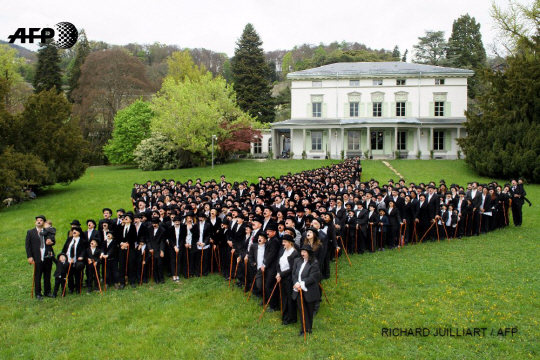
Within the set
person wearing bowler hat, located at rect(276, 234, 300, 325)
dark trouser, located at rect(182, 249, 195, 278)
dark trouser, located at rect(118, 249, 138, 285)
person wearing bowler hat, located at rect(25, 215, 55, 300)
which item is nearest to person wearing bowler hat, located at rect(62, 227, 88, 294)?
person wearing bowler hat, located at rect(25, 215, 55, 300)

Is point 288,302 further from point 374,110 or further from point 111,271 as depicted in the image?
point 374,110

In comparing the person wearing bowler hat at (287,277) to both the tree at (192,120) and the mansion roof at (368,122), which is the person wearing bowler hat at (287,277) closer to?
the tree at (192,120)

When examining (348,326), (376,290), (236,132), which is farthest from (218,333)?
(236,132)

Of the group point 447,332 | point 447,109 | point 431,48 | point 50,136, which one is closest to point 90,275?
point 447,332

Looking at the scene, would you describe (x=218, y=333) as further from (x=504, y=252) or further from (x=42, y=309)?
(x=504, y=252)

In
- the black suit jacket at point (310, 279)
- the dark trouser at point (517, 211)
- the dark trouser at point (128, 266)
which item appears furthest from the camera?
the dark trouser at point (517, 211)

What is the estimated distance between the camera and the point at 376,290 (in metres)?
8.55

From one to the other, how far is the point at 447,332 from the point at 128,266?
7.14m

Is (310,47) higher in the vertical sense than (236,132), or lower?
higher

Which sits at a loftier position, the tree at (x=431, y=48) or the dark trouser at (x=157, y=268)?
the tree at (x=431, y=48)

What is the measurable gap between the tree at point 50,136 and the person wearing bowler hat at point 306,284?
831 inches

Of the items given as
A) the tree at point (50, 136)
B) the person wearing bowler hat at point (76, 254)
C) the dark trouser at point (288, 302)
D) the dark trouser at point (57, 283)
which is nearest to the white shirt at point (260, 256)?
the dark trouser at point (288, 302)

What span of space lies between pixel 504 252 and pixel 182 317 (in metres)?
9.00

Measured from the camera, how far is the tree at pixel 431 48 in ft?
226
